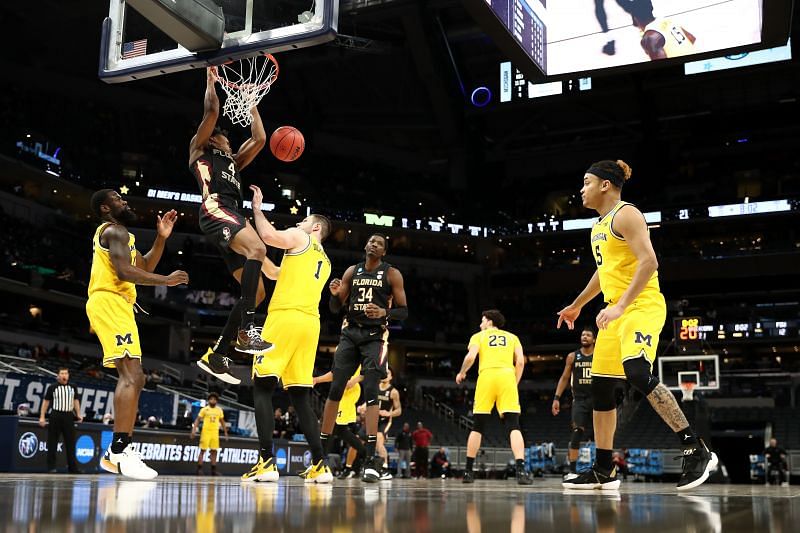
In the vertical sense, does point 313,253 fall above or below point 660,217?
below

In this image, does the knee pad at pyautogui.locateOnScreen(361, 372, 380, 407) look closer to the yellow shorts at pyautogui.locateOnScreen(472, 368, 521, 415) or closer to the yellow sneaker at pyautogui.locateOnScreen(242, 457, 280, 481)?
the yellow sneaker at pyautogui.locateOnScreen(242, 457, 280, 481)

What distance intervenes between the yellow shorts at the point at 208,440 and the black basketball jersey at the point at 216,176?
10760mm

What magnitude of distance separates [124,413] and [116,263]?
1.23 metres

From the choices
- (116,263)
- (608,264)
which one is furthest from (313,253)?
(608,264)

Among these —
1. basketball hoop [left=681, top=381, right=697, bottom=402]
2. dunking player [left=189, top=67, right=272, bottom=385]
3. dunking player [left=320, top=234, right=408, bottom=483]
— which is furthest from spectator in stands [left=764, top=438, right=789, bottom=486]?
dunking player [left=189, top=67, right=272, bottom=385]

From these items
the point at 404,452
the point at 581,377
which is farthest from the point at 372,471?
the point at 404,452

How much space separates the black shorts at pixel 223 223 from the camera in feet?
20.8

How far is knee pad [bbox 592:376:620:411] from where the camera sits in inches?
240

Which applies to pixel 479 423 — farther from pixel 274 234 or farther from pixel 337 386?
pixel 274 234

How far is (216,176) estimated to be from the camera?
21.7 ft

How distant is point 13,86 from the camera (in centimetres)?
3322

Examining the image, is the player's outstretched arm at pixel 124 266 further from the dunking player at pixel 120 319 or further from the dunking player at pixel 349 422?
the dunking player at pixel 349 422

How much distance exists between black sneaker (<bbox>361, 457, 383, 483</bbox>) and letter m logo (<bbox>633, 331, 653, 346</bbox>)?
271 centimetres

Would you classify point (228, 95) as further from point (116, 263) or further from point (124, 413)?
point (124, 413)
